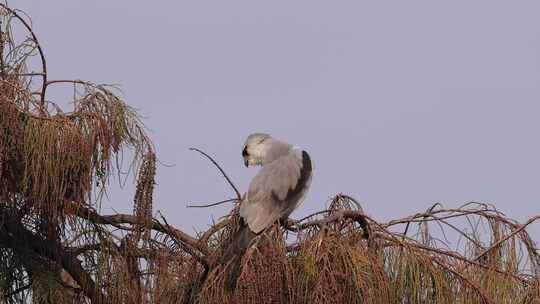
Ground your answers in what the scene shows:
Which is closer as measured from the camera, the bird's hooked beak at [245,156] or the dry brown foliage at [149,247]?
the dry brown foliage at [149,247]

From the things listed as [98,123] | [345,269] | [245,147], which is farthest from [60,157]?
[245,147]

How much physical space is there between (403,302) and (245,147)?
2629 millimetres

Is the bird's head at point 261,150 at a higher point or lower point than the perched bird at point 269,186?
higher

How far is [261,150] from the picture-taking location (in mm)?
7656

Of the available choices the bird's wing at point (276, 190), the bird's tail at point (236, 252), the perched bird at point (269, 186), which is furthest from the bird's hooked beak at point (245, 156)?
the bird's tail at point (236, 252)

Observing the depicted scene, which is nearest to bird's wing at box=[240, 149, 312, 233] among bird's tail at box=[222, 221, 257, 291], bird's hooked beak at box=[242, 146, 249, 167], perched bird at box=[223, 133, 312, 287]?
perched bird at box=[223, 133, 312, 287]

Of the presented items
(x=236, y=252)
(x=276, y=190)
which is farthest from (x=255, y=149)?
(x=236, y=252)

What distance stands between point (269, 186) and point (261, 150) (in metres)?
0.69

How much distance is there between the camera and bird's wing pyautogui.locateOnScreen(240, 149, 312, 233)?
6.23m

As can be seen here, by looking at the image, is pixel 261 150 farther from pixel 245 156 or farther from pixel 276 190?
pixel 276 190

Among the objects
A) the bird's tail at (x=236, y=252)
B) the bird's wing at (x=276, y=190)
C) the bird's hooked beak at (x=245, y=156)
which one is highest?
the bird's hooked beak at (x=245, y=156)

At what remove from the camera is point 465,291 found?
542 cm

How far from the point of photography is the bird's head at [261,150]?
7.59m

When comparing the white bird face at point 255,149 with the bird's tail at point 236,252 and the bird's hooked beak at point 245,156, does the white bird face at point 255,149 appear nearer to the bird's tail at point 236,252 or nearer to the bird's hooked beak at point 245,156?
the bird's hooked beak at point 245,156
